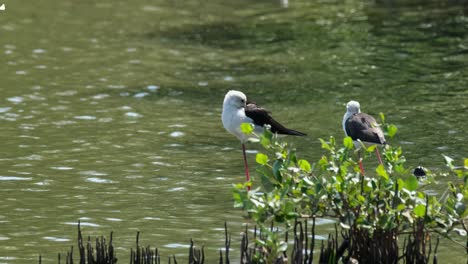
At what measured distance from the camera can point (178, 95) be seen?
54.9ft

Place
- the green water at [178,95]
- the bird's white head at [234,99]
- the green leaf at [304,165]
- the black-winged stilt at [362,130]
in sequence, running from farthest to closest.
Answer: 1. the bird's white head at [234,99]
2. the black-winged stilt at [362,130]
3. the green water at [178,95]
4. the green leaf at [304,165]

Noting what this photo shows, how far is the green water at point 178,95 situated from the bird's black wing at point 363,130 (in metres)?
0.91

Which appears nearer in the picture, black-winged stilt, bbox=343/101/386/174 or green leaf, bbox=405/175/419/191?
green leaf, bbox=405/175/419/191

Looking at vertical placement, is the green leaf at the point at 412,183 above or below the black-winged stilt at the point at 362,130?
above

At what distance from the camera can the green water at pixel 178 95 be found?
10.8 m

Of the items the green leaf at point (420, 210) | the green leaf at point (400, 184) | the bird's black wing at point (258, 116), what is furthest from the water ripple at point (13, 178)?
the green leaf at point (420, 210)

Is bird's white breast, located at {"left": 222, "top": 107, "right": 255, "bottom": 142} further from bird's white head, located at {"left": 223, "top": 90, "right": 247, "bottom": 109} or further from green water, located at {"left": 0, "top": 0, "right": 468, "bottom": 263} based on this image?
green water, located at {"left": 0, "top": 0, "right": 468, "bottom": 263}

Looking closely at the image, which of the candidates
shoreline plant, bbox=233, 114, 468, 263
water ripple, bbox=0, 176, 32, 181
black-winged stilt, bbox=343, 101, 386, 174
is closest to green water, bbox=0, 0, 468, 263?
water ripple, bbox=0, 176, 32, 181

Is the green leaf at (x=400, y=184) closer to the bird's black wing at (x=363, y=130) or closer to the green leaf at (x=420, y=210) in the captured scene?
the green leaf at (x=420, y=210)

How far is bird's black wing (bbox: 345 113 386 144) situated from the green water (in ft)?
2.98

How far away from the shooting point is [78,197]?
11328mm

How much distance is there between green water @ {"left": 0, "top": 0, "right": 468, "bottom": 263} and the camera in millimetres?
10797

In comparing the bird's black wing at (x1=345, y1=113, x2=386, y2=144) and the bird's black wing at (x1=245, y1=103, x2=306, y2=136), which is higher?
the bird's black wing at (x1=245, y1=103, x2=306, y2=136)

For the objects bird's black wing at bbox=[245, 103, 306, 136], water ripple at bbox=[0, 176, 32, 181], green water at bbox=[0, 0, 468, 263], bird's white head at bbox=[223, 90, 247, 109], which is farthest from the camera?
water ripple at bbox=[0, 176, 32, 181]
